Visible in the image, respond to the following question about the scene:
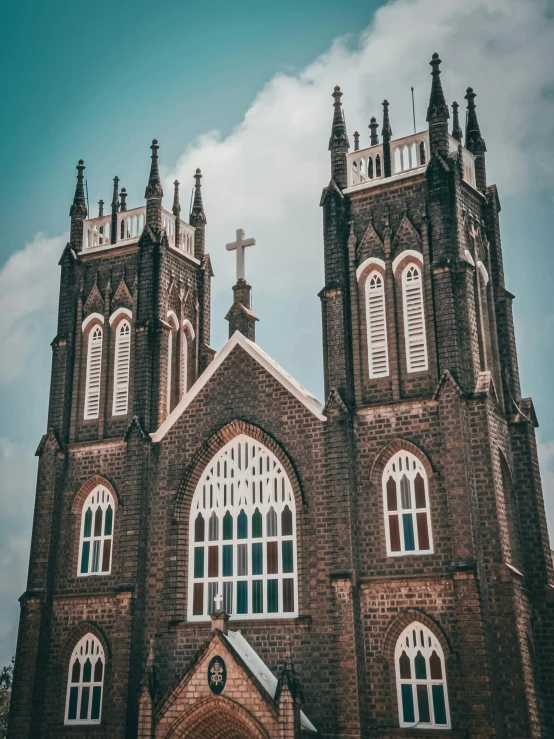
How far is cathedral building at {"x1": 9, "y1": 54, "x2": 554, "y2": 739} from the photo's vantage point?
22562mm

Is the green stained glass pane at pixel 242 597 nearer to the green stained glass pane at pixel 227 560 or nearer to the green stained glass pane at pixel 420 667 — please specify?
the green stained glass pane at pixel 227 560

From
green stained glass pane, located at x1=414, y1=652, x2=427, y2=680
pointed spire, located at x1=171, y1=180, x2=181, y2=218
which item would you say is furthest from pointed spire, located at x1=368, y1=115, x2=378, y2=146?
green stained glass pane, located at x1=414, y1=652, x2=427, y2=680

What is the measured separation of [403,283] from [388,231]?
5.44 ft

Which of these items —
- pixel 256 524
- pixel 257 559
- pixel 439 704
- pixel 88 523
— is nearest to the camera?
pixel 439 704

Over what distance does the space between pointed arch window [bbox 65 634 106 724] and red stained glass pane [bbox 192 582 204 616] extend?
3.10m

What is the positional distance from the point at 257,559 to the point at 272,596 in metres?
1.13

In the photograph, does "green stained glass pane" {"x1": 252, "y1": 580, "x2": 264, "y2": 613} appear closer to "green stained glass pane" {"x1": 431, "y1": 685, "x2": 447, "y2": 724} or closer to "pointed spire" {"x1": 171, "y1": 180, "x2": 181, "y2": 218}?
"green stained glass pane" {"x1": 431, "y1": 685, "x2": 447, "y2": 724}

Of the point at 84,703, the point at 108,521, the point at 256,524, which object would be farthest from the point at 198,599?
the point at 84,703

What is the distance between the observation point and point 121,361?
1169 inches

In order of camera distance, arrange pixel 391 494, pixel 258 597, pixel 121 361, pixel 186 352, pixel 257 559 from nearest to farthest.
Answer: pixel 391 494 < pixel 258 597 < pixel 257 559 < pixel 121 361 < pixel 186 352

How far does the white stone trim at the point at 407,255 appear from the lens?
26234 mm

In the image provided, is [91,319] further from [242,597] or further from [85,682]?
[85,682]

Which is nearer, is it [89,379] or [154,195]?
[89,379]

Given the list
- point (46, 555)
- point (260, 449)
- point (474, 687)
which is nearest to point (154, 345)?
point (260, 449)
